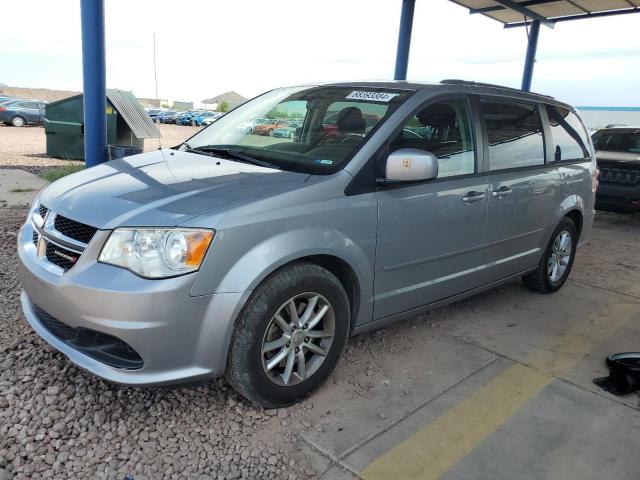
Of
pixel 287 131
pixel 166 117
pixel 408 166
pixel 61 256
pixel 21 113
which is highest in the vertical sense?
pixel 287 131

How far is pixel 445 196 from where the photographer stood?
3.36 meters

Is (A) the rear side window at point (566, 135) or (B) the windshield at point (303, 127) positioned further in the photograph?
(A) the rear side window at point (566, 135)

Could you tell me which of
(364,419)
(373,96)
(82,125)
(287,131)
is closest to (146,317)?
(364,419)

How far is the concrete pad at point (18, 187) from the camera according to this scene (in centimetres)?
690

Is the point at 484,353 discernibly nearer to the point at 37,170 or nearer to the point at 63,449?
the point at 63,449

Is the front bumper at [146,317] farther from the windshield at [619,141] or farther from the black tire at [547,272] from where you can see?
the windshield at [619,141]

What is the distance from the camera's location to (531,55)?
1329cm

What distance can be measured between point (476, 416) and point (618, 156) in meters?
6.83

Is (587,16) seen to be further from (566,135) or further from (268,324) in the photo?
(268,324)

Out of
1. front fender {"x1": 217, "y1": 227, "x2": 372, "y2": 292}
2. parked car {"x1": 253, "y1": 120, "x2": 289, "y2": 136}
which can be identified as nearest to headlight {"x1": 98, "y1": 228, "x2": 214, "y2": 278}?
front fender {"x1": 217, "y1": 227, "x2": 372, "y2": 292}

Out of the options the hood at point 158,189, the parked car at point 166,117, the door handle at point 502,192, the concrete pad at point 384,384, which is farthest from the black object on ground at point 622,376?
the parked car at point 166,117

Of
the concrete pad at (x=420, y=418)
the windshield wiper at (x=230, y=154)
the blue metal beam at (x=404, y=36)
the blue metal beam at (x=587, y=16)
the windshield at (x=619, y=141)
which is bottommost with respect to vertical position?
the concrete pad at (x=420, y=418)

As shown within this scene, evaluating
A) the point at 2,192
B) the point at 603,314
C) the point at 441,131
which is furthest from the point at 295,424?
the point at 2,192

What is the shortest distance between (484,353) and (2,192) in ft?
22.7
